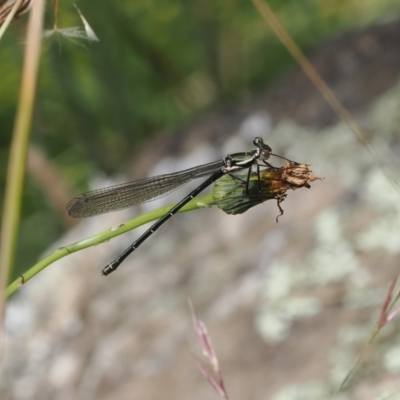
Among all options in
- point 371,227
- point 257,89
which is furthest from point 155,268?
point 257,89

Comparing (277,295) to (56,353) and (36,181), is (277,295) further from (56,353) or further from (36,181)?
(36,181)

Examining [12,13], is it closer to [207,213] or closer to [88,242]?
[88,242]

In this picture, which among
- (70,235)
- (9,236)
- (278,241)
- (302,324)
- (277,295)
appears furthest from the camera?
(70,235)

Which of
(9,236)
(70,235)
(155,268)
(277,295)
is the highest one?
(70,235)

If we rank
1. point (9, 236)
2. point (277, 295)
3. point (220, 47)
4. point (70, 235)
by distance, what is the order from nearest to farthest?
1. point (9, 236)
2. point (277, 295)
3. point (70, 235)
4. point (220, 47)

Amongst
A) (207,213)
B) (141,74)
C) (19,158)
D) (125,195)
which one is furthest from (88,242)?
(141,74)

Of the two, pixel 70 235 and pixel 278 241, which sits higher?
pixel 70 235

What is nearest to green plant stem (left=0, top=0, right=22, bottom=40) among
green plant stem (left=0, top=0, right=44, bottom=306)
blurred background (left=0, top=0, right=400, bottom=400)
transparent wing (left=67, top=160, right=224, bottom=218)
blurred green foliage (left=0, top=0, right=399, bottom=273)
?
green plant stem (left=0, top=0, right=44, bottom=306)
